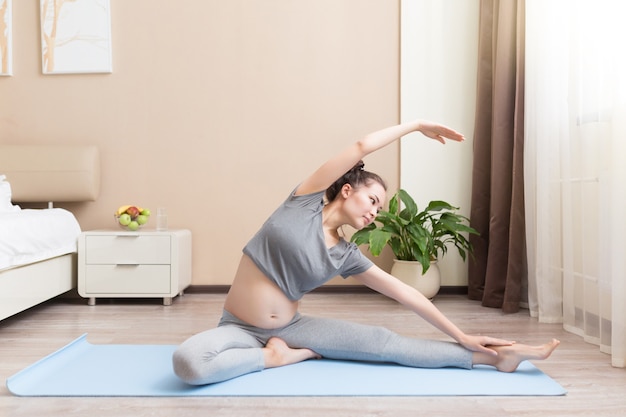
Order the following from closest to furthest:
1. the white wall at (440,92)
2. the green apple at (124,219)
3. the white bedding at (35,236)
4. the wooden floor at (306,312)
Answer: the wooden floor at (306,312)
the white bedding at (35,236)
the green apple at (124,219)
the white wall at (440,92)

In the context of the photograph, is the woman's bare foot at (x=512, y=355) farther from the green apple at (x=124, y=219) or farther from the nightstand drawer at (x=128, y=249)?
the green apple at (x=124, y=219)

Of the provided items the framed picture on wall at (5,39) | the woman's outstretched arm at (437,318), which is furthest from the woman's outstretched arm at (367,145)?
the framed picture on wall at (5,39)

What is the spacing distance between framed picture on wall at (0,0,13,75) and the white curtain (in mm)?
3047

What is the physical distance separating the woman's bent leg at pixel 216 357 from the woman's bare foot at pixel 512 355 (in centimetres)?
71

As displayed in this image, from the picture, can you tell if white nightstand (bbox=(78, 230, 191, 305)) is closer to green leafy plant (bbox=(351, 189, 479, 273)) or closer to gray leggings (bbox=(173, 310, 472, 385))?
green leafy plant (bbox=(351, 189, 479, 273))

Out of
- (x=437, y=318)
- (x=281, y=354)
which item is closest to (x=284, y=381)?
(x=281, y=354)

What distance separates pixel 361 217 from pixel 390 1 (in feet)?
7.42

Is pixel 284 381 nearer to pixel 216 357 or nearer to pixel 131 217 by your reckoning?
pixel 216 357

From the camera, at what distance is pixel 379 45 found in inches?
144

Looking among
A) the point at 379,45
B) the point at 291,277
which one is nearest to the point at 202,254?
the point at 379,45

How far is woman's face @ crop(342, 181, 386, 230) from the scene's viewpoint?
6.01 ft

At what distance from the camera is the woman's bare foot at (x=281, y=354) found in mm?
1860

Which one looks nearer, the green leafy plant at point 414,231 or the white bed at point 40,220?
the white bed at point 40,220

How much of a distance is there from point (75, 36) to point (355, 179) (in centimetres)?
257
